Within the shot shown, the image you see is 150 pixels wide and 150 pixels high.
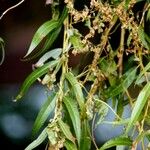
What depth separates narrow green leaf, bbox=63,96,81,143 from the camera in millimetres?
867

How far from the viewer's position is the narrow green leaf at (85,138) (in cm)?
90

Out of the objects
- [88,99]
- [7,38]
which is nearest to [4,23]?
[7,38]

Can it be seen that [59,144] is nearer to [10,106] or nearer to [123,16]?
[123,16]

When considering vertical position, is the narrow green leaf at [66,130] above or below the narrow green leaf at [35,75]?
below

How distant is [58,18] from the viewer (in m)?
1.00

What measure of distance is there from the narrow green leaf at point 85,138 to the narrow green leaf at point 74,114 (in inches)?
1.7

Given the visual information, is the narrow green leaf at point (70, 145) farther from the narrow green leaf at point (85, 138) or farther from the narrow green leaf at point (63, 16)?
the narrow green leaf at point (63, 16)

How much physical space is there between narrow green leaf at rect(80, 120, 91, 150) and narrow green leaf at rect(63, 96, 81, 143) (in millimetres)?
42

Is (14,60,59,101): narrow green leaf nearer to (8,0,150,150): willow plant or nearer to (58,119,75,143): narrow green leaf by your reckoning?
(8,0,150,150): willow plant

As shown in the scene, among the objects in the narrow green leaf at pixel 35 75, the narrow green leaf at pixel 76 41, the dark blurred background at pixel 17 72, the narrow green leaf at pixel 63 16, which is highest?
the narrow green leaf at pixel 63 16

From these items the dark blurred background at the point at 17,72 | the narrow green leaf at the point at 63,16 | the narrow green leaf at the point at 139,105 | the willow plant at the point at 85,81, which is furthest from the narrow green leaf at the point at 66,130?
the dark blurred background at the point at 17,72

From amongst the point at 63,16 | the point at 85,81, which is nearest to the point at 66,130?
the point at 85,81

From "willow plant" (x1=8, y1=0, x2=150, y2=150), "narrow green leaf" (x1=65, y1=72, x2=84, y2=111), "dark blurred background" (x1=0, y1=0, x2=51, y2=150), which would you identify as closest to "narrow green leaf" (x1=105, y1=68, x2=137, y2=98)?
"willow plant" (x1=8, y1=0, x2=150, y2=150)

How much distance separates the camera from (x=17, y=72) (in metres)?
2.05
